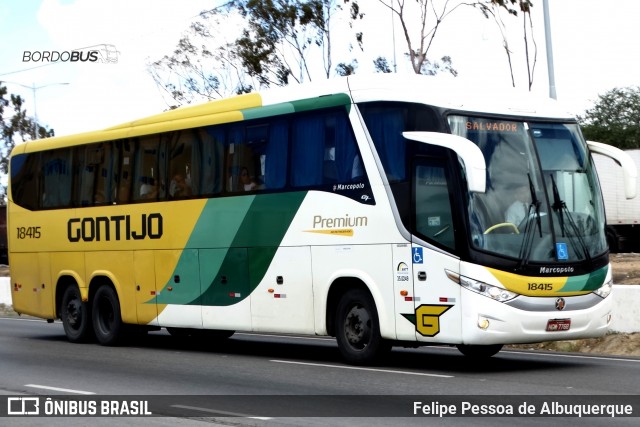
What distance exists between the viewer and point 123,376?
15.0 meters

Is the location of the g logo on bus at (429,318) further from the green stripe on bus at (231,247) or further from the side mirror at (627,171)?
the side mirror at (627,171)

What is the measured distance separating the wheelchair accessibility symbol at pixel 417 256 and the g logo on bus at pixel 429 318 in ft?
1.81

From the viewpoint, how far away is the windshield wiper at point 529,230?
1423 centimetres

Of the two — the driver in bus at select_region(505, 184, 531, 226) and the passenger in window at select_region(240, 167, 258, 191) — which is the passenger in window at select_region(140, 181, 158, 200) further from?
the driver in bus at select_region(505, 184, 531, 226)

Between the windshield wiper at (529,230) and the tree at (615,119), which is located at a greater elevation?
the tree at (615,119)

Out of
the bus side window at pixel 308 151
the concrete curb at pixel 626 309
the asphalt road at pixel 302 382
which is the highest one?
the bus side window at pixel 308 151

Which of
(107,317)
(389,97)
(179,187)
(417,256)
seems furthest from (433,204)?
(107,317)

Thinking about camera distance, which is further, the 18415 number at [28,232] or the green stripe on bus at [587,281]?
the 18415 number at [28,232]

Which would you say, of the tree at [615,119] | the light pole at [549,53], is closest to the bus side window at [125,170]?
the light pole at [549,53]

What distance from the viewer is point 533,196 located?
47.7 ft

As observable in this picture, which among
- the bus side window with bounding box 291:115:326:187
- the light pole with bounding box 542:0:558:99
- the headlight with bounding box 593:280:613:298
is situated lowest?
the headlight with bounding box 593:280:613:298

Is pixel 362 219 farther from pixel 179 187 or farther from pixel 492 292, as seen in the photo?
pixel 179 187

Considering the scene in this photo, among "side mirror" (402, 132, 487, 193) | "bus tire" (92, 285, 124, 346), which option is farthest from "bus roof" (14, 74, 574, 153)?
"bus tire" (92, 285, 124, 346)

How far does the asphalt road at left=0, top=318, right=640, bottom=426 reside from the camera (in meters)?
11.0
